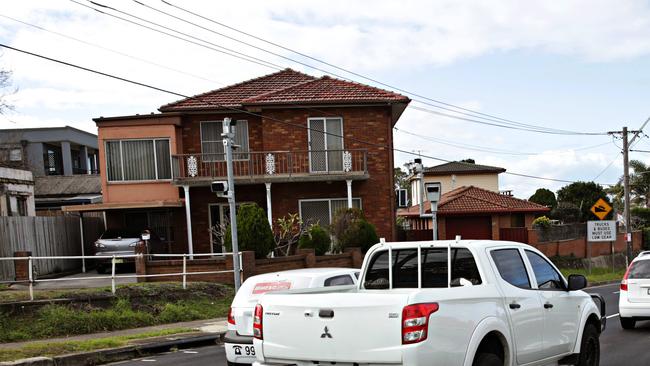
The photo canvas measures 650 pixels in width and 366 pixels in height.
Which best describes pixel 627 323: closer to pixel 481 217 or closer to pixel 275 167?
pixel 275 167

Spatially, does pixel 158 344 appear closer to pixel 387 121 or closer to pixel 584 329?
pixel 584 329

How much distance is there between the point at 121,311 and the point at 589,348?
11.0 m

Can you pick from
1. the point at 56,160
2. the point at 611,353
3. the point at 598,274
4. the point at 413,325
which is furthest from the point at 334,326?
the point at 56,160

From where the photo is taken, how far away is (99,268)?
21.9 m

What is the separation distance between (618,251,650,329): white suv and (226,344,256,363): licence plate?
8.14 metres

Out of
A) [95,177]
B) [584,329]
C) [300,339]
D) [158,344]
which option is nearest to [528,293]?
[584,329]

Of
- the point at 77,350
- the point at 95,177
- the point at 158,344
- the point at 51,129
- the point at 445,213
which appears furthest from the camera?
the point at 51,129

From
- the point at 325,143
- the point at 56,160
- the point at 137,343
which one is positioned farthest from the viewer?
the point at 56,160

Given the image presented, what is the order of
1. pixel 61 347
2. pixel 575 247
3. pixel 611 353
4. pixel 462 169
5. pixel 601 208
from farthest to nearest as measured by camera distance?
pixel 462 169 < pixel 575 247 < pixel 601 208 < pixel 61 347 < pixel 611 353

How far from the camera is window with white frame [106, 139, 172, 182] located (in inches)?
1014

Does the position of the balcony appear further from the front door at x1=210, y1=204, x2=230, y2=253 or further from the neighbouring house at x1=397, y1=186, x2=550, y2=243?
the neighbouring house at x1=397, y1=186, x2=550, y2=243

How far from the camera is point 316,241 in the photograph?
2238cm

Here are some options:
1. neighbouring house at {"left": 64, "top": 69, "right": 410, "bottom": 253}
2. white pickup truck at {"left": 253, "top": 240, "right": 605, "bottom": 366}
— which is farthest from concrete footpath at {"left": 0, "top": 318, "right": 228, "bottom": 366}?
neighbouring house at {"left": 64, "top": 69, "right": 410, "bottom": 253}

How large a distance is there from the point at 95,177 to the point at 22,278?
2689 cm
